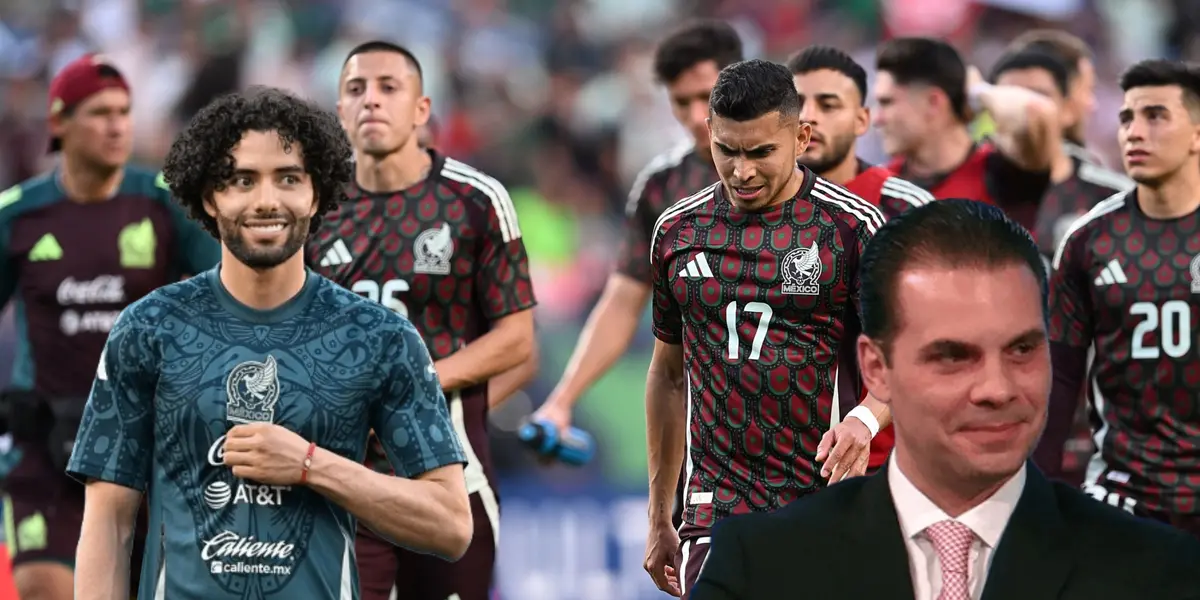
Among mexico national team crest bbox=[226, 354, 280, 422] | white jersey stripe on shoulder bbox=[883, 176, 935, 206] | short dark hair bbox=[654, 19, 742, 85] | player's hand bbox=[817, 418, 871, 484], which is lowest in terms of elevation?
player's hand bbox=[817, 418, 871, 484]

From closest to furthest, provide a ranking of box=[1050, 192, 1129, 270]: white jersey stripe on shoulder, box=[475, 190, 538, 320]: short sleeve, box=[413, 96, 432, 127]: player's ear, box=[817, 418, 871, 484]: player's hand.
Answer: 1. box=[817, 418, 871, 484]: player's hand
2. box=[475, 190, 538, 320]: short sleeve
3. box=[1050, 192, 1129, 270]: white jersey stripe on shoulder
4. box=[413, 96, 432, 127]: player's ear

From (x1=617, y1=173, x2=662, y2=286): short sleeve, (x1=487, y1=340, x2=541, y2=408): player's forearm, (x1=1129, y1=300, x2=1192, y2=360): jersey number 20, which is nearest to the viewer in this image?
(x1=1129, y1=300, x2=1192, y2=360): jersey number 20

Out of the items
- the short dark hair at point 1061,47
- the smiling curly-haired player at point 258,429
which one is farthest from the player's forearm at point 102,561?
the short dark hair at point 1061,47

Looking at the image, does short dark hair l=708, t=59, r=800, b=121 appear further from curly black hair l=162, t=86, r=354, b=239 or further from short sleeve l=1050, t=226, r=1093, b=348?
short sleeve l=1050, t=226, r=1093, b=348

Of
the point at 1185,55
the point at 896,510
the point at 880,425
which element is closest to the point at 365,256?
the point at 880,425

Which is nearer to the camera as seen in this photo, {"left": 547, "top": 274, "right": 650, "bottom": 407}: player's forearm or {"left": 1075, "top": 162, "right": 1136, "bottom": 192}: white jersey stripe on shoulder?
{"left": 547, "top": 274, "right": 650, "bottom": 407}: player's forearm

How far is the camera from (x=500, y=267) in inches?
274

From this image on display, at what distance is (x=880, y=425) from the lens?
5.20m

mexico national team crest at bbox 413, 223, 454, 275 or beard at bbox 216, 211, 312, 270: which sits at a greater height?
mexico national team crest at bbox 413, 223, 454, 275

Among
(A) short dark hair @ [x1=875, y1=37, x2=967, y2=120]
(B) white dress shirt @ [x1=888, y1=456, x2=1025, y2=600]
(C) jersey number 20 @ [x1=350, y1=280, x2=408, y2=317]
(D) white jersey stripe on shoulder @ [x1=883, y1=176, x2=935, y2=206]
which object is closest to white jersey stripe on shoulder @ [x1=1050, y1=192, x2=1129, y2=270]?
(D) white jersey stripe on shoulder @ [x1=883, y1=176, x2=935, y2=206]

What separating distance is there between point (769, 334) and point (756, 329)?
0.04 meters

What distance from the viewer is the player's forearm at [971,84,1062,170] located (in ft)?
26.3

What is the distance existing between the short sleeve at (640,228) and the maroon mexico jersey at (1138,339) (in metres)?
1.60

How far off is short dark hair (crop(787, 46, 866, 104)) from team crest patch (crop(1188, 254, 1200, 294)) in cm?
132
